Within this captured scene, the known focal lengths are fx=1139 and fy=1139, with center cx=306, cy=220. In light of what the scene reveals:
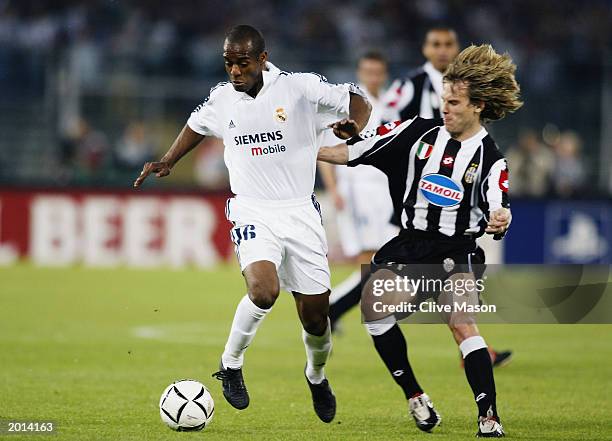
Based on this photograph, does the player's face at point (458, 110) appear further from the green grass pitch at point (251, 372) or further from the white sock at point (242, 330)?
the green grass pitch at point (251, 372)

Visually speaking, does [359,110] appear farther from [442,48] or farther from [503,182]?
[442,48]

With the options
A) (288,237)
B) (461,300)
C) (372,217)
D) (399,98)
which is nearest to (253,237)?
(288,237)

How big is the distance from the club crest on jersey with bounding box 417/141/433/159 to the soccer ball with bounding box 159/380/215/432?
173 centimetres

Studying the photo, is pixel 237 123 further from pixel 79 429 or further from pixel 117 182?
pixel 117 182

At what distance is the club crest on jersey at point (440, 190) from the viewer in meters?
6.13

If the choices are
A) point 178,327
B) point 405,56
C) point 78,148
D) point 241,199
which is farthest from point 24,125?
→ point 241,199

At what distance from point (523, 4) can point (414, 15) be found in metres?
2.32

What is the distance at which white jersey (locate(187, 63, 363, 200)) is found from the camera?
640cm

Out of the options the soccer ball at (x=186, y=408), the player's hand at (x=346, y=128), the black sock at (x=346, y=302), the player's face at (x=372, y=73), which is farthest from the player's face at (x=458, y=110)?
the player's face at (x=372, y=73)

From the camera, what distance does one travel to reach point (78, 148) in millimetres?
17938

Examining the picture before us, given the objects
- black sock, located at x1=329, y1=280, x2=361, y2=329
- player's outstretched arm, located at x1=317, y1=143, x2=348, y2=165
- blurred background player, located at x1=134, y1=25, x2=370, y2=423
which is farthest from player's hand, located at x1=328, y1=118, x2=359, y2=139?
black sock, located at x1=329, y1=280, x2=361, y2=329

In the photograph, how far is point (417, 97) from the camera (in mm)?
8953

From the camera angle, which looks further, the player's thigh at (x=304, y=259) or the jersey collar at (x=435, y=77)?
the jersey collar at (x=435, y=77)

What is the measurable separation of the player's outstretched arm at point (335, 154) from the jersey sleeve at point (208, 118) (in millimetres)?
633
